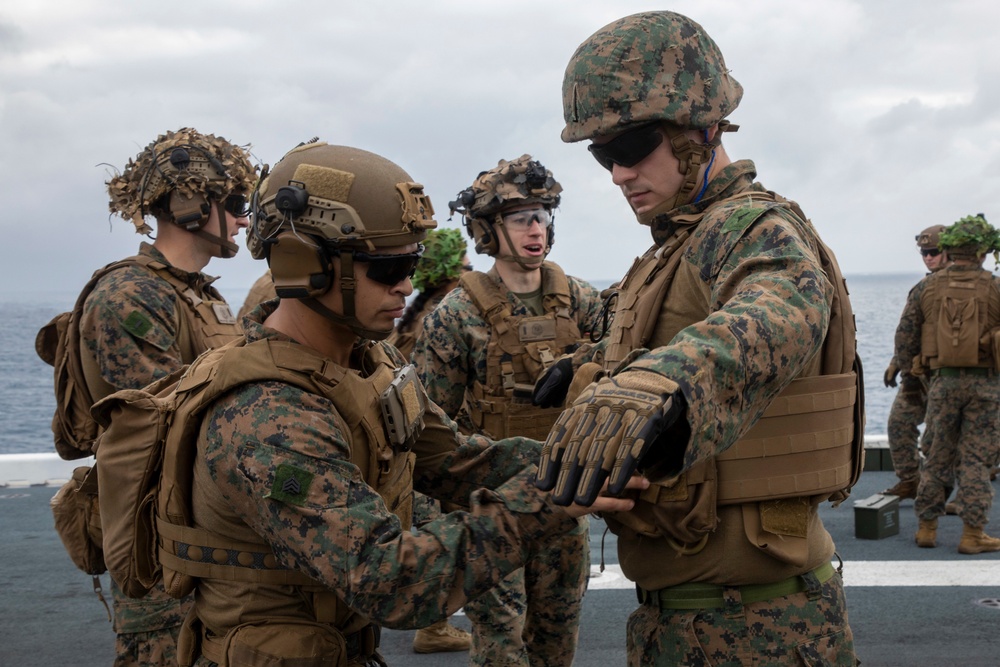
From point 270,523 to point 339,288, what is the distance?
658 millimetres

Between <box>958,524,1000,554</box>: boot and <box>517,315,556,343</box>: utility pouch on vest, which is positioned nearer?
<box>517,315,556,343</box>: utility pouch on vest

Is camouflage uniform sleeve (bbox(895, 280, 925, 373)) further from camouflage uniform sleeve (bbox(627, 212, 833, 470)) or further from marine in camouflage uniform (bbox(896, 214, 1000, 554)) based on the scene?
camouflage uniform sleeve (bbox(627, 212, 833, 470))

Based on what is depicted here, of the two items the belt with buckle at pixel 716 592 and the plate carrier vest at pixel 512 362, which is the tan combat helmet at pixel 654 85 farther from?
the plate carrier vest at pixel 512 362

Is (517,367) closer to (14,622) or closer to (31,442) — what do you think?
(14,622)

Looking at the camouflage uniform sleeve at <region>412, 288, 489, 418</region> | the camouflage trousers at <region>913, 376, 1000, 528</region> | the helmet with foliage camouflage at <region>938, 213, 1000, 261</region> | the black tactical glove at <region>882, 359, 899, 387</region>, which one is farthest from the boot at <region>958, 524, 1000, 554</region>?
the camouflage uniform sleeve at <region>412, 288, 489, 418</region>

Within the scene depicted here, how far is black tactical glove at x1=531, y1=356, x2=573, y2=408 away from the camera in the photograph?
3.58 meters

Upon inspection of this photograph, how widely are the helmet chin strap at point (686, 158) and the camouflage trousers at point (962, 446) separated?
7.04 meters

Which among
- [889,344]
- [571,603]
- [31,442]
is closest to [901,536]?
[571,603]

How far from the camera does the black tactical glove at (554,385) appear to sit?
141 inches

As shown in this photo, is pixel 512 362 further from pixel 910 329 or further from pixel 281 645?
pixel 910 329

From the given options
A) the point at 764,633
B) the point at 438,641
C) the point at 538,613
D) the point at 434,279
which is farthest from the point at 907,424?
the point at 764,633

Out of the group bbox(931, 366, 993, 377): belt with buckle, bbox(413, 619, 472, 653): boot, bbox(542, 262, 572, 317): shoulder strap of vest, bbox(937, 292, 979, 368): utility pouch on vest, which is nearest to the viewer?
bbox(542, 262, 572, 317): shoulder strap of vest

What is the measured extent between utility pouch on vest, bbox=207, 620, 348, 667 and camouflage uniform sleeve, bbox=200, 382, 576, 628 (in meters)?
0.24

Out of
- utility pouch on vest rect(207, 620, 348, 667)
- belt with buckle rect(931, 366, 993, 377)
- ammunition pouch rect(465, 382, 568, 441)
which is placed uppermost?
belt with buckle rect(931, 366, 993, 377)
